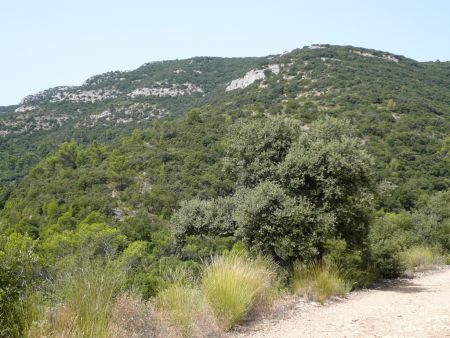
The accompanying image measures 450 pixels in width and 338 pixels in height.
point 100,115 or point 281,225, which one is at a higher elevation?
point 100,115

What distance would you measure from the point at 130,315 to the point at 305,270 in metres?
5.27

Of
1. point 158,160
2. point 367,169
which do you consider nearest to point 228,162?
point 367,169

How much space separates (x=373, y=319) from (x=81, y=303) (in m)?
4.97

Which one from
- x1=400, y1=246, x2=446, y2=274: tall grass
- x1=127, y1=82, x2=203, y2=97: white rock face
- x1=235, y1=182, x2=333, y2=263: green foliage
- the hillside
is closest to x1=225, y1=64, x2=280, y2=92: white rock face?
the hillside

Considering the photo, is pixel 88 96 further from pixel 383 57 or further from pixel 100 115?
pixel 383 57

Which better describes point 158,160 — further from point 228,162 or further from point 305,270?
point 305,270

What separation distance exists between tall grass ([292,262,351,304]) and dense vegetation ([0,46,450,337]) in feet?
0.13

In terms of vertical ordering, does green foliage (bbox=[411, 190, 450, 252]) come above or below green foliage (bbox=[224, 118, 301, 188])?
below

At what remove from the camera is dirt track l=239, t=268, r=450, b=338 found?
6.34 meters

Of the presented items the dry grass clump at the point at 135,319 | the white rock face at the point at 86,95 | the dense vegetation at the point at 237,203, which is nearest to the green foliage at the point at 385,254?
the dense vegetation at the point at 237,203

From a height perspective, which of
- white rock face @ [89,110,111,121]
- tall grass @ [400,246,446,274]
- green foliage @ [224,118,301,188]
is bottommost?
tall grass @ [400,246,446,274]

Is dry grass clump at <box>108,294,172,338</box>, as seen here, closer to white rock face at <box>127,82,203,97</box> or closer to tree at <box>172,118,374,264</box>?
tree at <box>172,118,374,264</box>

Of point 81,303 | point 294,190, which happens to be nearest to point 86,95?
point 294,190

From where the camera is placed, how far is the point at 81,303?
4664 millimetres
